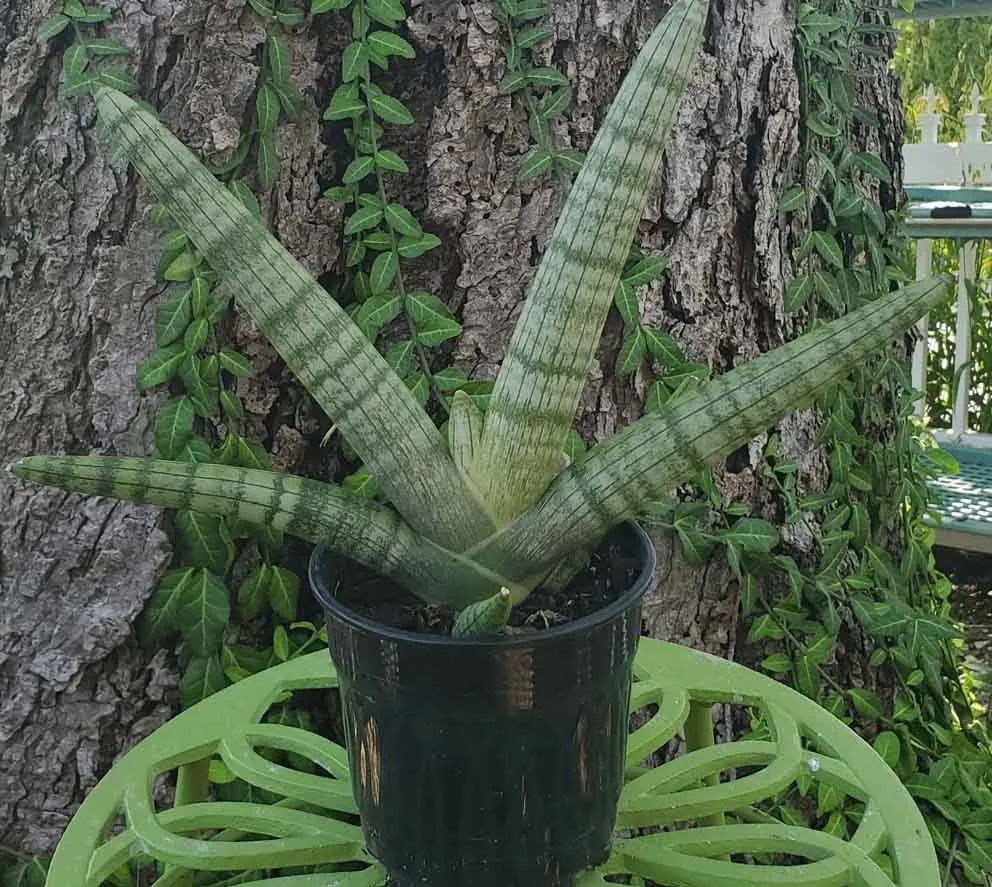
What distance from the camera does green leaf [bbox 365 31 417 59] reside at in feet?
3.31

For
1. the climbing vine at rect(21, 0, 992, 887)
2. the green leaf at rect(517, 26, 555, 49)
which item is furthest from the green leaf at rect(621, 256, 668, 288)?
the green leaf at rect(517, 26, 555, 49)

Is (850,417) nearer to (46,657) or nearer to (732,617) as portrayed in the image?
(732,617)

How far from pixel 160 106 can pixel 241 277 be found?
0.45 meters


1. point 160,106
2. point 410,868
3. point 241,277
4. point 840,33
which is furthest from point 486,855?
point 840,33

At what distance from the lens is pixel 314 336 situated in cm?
66

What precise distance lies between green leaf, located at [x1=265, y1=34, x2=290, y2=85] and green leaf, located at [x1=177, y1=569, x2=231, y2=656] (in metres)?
0.49

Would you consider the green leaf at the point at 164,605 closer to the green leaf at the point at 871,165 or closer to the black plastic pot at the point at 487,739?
the black plastic pot at the point at 487,739

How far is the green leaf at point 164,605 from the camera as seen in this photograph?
3.48 feet

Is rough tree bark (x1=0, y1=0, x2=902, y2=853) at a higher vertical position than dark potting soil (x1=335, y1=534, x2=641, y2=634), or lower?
higher

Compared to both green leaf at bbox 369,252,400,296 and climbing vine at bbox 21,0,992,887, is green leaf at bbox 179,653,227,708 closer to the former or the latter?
climbing vine at bbox 21,0,992,887

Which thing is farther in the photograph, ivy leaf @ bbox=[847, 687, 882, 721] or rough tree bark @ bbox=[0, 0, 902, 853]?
ivy leaf @ bbox=[847, 687, 882, 721]

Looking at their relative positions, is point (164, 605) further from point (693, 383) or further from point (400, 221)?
point (693, 383)

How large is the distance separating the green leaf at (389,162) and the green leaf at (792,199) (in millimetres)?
433

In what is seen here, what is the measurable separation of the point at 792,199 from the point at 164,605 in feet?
2.64
